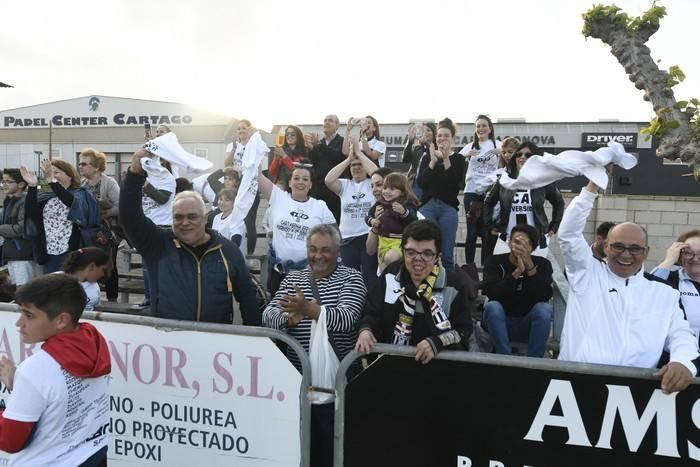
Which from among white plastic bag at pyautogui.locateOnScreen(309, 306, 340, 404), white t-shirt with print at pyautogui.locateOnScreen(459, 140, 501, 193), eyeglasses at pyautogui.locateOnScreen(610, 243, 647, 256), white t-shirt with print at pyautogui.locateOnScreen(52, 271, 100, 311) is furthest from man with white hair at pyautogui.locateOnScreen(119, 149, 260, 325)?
white t-shirt with print at pyautogui.locateOnScreen(459, 140, 501, 193)

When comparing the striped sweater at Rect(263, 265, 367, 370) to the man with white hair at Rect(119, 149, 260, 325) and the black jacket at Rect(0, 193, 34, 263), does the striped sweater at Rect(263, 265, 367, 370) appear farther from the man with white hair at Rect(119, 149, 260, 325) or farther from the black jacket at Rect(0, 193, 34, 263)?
the black jacket at Rect(0, 193, 34, 263)

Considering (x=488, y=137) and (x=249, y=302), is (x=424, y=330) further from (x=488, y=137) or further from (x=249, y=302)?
(x=488, y=137)

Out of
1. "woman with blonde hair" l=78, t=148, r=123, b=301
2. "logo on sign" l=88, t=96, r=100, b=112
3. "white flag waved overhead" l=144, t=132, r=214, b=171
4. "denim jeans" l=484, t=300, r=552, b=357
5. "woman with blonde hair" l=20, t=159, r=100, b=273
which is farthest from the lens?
"logo on sign" l=88, t=96, r=100, b=112

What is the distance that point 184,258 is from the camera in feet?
11.3

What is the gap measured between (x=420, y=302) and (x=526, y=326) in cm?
168

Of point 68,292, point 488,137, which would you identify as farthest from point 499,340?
point 488,137

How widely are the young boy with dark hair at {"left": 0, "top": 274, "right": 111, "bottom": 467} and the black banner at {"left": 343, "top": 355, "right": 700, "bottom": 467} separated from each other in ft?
4.28

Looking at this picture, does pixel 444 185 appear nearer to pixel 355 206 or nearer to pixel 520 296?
pixel 355 206

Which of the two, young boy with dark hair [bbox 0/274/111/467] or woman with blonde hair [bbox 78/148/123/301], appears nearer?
young boy with dark hair [bbox 0/274/111/467]

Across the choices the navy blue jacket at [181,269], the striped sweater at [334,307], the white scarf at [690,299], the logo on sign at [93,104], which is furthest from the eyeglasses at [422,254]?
A: the logo on sign at [93,104]

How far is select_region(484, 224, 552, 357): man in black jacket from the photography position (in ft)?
13.8

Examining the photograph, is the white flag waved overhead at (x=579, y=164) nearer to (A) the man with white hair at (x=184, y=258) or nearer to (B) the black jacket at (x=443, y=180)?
(A) the man with white hair at (x=184, y=258)

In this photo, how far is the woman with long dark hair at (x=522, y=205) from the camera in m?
5.29

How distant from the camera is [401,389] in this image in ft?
9.45
